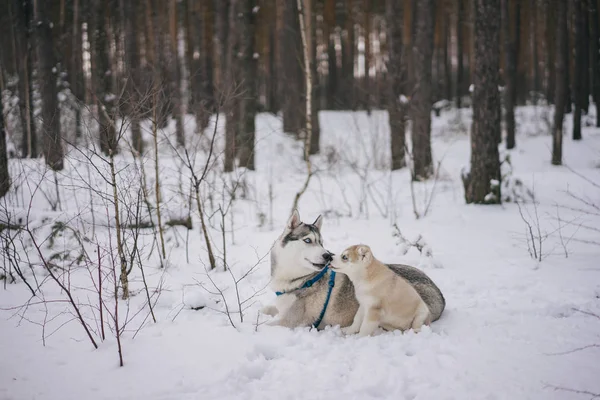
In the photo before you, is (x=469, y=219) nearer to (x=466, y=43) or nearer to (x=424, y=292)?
(x=424, y=292)

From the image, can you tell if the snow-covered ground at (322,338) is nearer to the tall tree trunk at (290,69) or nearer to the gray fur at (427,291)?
the gray fur at (427,291)

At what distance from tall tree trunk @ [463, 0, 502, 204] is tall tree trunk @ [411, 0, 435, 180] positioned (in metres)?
3.09

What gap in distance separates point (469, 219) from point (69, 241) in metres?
7.62

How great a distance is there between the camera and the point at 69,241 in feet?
22.4

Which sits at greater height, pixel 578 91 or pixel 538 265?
pixel 578 91

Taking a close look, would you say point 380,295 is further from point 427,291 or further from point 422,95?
point 422,95

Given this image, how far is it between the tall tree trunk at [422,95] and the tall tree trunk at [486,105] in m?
3.09

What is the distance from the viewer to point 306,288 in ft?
14.6

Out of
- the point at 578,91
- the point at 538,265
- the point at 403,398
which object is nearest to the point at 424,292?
the point at 403,398

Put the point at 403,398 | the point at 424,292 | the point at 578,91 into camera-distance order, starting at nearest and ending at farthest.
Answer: the point at 403,398 → the point at 424,292 → the point at 578,91

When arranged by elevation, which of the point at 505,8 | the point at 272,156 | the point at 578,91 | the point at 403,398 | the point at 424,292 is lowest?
the point at 403,398

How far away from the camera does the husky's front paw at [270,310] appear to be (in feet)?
15.6

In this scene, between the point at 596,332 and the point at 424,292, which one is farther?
the point at 424,292

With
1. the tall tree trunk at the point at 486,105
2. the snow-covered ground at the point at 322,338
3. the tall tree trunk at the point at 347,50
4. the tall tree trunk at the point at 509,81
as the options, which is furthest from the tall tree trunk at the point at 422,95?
the tall tree trunk at the point at 347,50
